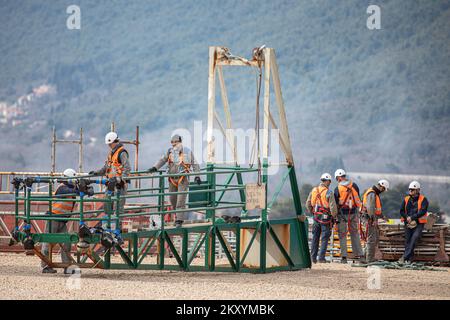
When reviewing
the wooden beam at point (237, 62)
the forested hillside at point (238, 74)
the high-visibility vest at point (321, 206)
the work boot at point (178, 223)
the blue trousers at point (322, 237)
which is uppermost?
the forested hillside at point (238, 74)

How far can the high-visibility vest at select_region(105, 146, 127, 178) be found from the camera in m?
16.9

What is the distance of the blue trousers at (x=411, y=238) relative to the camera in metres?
20.6

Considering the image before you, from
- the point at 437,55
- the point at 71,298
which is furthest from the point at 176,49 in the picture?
the point at 71,298

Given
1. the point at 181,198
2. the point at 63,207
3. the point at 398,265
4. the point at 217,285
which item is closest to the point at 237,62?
the point at 181,198

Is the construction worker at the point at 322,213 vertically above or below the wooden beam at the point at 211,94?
below

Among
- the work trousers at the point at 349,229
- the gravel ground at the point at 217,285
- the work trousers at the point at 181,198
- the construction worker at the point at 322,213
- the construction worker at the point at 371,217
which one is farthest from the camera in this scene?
the construction worker at the point at 322,213

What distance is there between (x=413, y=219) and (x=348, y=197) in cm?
144

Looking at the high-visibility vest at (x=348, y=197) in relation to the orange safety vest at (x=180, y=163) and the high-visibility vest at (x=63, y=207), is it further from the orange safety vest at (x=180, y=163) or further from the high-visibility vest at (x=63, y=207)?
the high-visibility vest at (x=63, y=207)

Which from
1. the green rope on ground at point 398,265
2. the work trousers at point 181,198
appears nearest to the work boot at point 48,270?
the work trousers at point 181,198

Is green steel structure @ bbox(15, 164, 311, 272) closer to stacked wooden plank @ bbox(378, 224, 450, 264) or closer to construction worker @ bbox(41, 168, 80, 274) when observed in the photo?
construction worker @ bbox(41, 168, 80, 274)

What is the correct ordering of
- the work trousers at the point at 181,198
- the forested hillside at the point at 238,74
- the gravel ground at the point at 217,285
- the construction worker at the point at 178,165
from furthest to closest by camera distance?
the forested hillside at the point at 238,74 → the construction worker at the point at 178,165 → the work trousers at the point at 181,198 → the gravel ground at the point at 217,285

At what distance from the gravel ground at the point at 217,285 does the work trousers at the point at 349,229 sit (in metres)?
2.05
